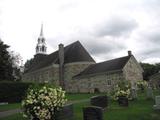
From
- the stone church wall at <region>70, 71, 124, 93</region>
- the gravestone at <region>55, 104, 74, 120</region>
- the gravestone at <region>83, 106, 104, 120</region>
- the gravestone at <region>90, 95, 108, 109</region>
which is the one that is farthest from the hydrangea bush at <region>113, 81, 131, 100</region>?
the stone church wall at <region>70, 71, 124, 93</region>

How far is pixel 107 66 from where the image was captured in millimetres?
43656

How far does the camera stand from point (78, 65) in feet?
163

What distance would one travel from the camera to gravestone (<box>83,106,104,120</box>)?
1013 centimetres

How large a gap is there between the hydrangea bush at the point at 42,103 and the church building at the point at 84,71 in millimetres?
28745

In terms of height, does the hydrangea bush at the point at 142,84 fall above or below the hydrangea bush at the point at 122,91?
above

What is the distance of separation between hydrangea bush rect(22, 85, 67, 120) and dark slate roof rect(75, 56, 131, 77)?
95.5 feet

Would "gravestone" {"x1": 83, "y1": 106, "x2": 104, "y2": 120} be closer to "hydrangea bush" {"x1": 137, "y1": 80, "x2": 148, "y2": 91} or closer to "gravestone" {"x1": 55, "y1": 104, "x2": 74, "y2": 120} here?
"gravestone" {"x1": 55, "y1": 104, "x2": 74, "y2": 120}

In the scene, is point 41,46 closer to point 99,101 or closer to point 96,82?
point 96,82

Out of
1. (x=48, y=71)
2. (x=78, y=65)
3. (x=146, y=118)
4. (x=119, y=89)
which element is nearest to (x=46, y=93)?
(x=146, y=118)

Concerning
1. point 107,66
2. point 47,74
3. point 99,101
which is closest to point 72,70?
point 47,74

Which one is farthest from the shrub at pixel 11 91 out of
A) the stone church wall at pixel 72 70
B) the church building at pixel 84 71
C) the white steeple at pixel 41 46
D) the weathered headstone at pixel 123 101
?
the white steeple at pixel 41 46

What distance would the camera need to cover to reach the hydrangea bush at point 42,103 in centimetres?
1045

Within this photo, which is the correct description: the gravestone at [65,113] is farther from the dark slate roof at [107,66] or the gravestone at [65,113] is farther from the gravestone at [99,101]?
the dark slate roof at [107,66]

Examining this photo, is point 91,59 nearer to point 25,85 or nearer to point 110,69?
point 110,69
